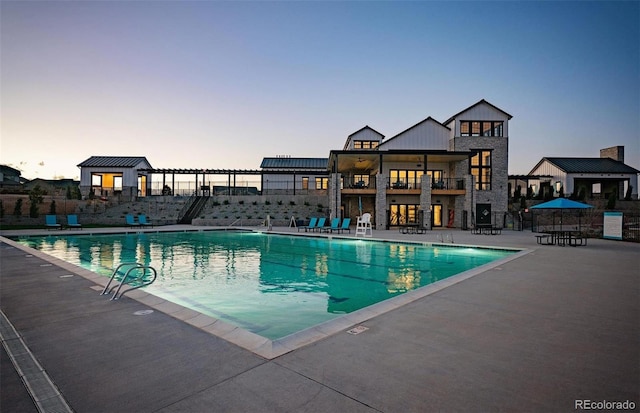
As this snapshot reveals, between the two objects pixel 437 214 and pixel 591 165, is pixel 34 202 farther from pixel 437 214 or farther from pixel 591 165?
pixel 591 165

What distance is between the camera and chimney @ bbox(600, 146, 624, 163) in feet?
137

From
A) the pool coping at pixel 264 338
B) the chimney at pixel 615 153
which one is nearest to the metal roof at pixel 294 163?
Answer: the chimney at pixel 615 153

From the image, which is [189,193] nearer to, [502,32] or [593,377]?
[502,32]

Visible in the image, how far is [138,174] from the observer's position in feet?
136

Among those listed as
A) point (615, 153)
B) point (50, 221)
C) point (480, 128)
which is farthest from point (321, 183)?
point (615, 153)

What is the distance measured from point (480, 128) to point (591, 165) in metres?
21.2

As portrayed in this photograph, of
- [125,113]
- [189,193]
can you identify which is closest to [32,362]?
[125,113]

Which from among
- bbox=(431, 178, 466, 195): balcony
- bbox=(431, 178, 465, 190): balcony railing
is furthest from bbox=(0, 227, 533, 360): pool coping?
bbox=(431, 178, 465, 190): balcony railing

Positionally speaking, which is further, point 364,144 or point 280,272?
point 364,144

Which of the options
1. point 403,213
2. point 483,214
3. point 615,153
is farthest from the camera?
point 615,153

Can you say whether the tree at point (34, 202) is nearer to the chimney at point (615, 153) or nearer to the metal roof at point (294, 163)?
the metal roof at point (294, 163)

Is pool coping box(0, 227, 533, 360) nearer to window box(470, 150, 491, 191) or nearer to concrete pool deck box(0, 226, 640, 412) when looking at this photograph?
concrete pool deck box(0, 226, 640, 412)

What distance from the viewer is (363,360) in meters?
3.16

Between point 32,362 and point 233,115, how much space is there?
1227 inches
